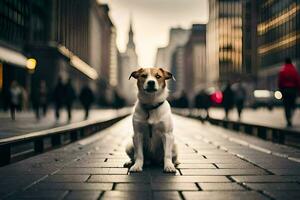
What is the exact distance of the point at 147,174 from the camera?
5.58 metres

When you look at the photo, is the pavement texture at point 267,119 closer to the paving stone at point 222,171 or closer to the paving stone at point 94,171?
the paving stone at point 222,171

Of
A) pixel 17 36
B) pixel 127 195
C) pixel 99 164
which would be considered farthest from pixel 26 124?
pixel 17 36

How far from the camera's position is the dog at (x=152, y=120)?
562cm

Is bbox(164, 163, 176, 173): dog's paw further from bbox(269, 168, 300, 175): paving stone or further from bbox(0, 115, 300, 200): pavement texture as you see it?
bbox(269, 168, 300, 175): paving stone

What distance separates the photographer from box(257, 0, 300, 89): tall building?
60312mm

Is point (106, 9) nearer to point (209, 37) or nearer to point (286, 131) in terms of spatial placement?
point (209, 37)

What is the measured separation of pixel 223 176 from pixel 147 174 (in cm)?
91

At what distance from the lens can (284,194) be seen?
4.33 meters

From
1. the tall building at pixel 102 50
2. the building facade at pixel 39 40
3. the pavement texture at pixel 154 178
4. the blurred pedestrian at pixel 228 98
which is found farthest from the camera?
the tall building at pixel 102 50

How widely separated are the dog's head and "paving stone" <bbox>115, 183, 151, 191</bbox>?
1191 millimetres

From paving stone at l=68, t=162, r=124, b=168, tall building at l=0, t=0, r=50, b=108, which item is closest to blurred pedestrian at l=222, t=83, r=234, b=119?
paving stone at l=68, t=162, r=124, b=168

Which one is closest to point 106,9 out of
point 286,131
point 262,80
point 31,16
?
point 262,80

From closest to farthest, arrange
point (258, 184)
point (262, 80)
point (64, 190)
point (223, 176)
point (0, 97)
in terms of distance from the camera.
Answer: point (64, 190) → point (258, 184) → point (223, 176) → point (0, 97) → point (262, 80)

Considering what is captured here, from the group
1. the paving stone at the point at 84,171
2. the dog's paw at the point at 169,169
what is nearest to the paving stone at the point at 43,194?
the paving stone at the point at 84,171
